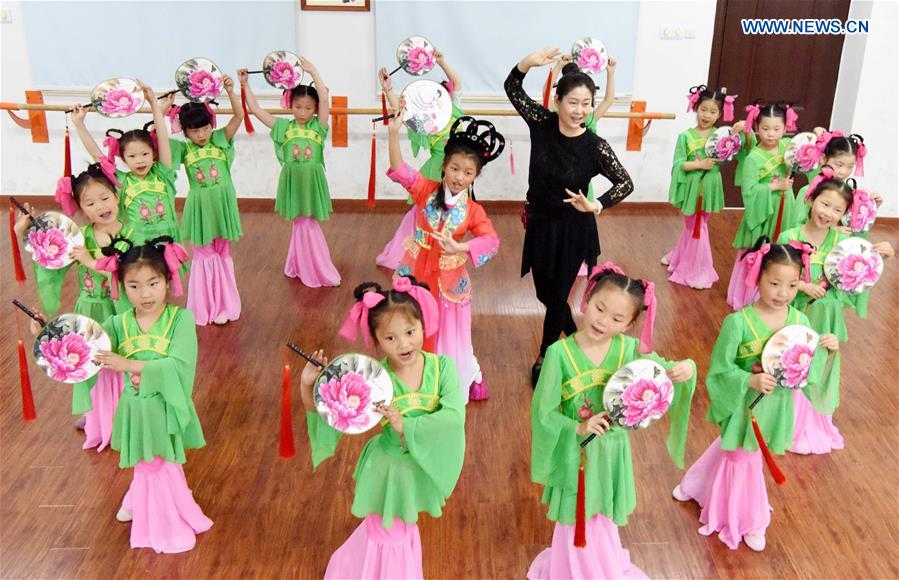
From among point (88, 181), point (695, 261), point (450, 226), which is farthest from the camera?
point (695, 261)

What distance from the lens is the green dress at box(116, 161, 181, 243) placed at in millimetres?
4102

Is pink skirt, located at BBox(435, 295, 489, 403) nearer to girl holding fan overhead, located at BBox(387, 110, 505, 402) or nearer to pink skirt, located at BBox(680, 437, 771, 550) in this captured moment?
girl holding fan overhead, located at BBox(387, 110, 505, 402)

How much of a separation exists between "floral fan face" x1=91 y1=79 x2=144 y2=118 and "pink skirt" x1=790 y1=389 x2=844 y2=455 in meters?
3.45

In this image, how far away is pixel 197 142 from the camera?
15.6 ft

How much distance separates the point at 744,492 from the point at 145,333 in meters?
2.29

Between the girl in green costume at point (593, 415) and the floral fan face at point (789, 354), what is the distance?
0.33m

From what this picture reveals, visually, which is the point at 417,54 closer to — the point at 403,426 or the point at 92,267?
the point at 92,267

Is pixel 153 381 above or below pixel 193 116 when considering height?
below

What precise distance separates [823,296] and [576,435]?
1.50m

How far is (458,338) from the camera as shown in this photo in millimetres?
3979

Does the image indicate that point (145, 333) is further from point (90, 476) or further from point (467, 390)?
point (467, 390)

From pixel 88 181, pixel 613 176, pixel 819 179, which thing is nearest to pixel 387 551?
pixel 613 176

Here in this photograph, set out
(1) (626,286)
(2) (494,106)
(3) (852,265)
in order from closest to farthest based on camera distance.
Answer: (1) (626,286), (3) (852,265), (2) (494,106)

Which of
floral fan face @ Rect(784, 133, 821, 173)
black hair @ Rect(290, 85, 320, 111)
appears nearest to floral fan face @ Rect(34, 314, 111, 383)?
black hair @ Rect(290, 85, 320, 111)
